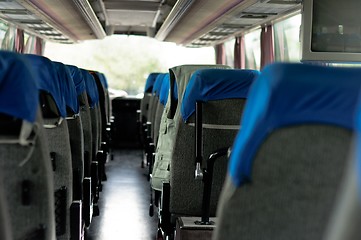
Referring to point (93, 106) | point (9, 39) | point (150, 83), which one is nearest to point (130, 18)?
point (150, 83)

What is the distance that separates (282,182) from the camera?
1826 millimetres

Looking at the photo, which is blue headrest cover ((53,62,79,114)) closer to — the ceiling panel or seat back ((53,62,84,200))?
seat back ((53,62,84,200))

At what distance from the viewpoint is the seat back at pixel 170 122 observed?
4684mm

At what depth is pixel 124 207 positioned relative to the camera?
25.0 ft

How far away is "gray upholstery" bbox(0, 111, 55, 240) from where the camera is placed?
228 centimetres

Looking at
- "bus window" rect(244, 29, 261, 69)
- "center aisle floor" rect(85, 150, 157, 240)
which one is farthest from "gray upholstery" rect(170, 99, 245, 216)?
"bus window" rect(244, 29, 261, 69)

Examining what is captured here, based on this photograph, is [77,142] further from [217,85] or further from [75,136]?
[217,85]

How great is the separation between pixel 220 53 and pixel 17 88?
44.2ft

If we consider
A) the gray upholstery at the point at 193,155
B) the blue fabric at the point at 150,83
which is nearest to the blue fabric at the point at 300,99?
the gray upholstery at the point at 193,155

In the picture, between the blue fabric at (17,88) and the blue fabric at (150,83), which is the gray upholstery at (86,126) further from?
the blue fabric at (150,83)

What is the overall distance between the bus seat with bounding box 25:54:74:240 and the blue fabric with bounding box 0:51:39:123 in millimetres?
1234

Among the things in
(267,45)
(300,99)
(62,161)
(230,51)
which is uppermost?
(230,51)

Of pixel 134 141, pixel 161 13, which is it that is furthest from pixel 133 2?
pixel 134 141

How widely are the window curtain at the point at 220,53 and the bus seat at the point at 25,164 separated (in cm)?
1280
